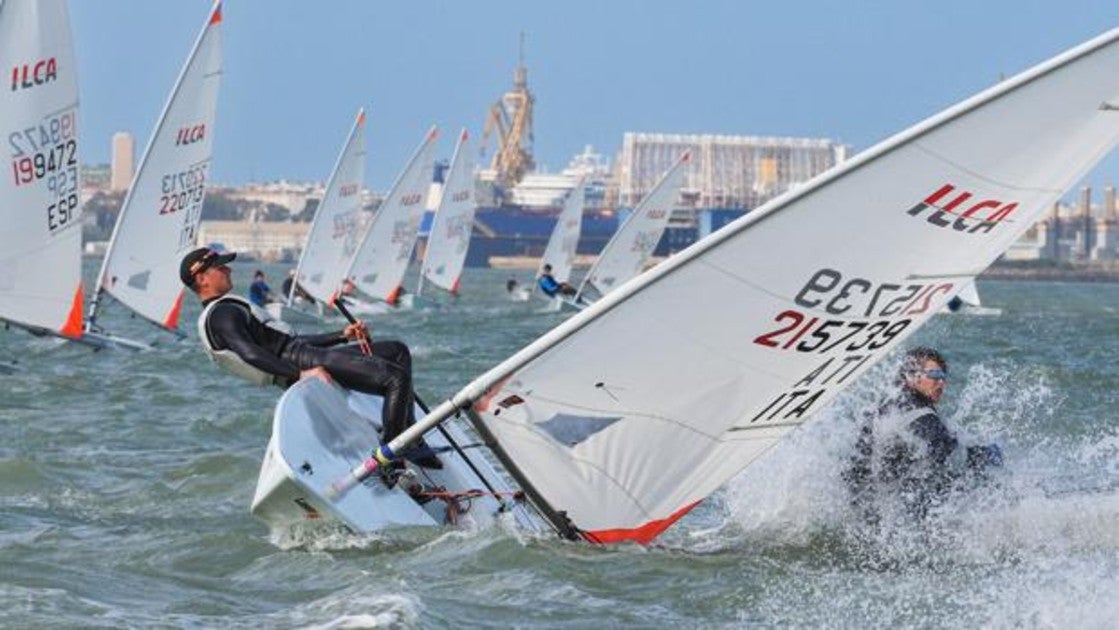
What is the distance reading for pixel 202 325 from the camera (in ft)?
25.5

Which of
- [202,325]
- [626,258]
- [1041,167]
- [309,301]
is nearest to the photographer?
[1041,167]

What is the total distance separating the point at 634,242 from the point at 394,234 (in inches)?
214

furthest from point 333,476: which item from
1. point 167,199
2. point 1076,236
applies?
point 1076,236

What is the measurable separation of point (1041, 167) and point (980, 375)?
40.2 feet

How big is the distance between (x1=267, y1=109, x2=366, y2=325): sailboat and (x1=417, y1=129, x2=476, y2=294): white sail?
16.4 ft

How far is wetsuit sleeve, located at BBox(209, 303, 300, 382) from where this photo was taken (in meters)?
7.76

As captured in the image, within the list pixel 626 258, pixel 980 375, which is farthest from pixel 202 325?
pixel 626 258

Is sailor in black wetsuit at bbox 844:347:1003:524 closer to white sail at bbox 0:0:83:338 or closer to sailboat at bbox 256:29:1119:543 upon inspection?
sailboat at bbox 256:29:1119:543

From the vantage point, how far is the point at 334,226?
34188 mm

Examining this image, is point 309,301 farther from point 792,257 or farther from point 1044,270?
point 1044,270

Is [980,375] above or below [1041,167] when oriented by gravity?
below

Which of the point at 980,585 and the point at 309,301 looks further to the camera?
the point at 309,301

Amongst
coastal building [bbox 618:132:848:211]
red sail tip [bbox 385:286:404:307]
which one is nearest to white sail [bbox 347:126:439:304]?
red sail tip [bbox 385:286:404:307]

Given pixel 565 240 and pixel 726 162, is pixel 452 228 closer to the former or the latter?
pixel 565 240
